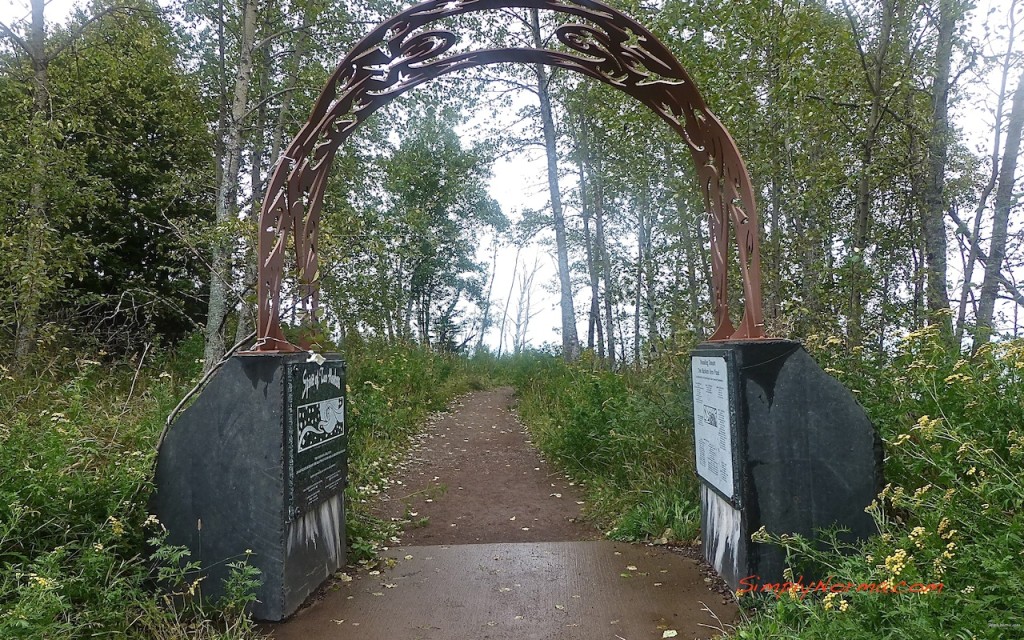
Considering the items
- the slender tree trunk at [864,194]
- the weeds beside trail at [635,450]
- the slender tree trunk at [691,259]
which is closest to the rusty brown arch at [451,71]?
the weeds beside trail at [635,450]

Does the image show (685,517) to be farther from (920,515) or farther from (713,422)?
(920,515)

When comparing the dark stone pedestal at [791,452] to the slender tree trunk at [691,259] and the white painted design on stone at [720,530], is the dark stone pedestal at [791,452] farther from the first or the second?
the slender tree trunk at [691,259]

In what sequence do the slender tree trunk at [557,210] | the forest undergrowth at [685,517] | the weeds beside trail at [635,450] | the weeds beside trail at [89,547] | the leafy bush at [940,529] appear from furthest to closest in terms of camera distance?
1. the slender tree trunk at [557,210]
2. the weeds beside trail at [635,450]
3. the weeds beside trail at [89,547]
4. the forest undergrowth at [685,517]
5. the leafy bush at [940,529]

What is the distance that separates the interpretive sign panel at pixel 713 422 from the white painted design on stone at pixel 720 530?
11 centimetres

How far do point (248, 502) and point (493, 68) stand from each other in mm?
11941

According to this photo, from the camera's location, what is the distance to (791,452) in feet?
10.3

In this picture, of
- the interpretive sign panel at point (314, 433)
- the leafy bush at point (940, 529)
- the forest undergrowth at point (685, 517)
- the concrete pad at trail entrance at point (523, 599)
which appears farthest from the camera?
the interpretive sign panel at point (314, 433)

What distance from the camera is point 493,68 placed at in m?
13.1

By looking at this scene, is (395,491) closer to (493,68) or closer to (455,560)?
(455,560)

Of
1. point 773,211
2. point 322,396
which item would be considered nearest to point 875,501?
point 322,396

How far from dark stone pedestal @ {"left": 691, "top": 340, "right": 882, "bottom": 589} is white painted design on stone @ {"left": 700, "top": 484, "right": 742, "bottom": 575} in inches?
3.4

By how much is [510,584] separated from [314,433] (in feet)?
5.23

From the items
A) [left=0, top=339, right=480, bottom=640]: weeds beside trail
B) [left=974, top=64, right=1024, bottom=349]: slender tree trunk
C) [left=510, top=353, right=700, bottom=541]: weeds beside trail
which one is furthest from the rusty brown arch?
[left=974, top=64, right=1024, bottom=349]: slender tree trunk

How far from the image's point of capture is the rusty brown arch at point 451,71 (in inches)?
138
